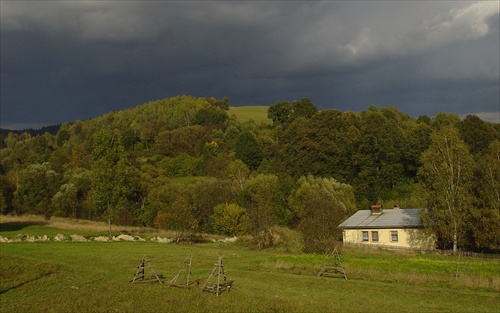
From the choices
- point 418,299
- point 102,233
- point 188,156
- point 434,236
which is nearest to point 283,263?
point 418,299

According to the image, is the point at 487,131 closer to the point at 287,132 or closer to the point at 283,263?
the point at 287,132

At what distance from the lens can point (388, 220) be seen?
5175 centimetres

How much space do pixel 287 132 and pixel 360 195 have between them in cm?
2187

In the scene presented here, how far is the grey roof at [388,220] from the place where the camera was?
164 feet

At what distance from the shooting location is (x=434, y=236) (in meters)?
48.2

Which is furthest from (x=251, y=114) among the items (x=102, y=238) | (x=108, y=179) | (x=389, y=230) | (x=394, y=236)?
(x=394, y=236)

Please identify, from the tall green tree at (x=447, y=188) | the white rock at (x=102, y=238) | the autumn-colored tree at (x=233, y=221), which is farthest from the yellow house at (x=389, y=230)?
the white rock at (x=102, y=238)

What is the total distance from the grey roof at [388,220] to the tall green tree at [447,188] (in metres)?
2.74

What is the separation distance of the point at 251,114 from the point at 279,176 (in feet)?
299

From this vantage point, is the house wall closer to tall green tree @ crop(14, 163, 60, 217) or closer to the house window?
the house window

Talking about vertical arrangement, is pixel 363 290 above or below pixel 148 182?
below

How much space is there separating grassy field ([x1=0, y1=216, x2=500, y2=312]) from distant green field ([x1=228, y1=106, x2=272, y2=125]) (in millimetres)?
112493

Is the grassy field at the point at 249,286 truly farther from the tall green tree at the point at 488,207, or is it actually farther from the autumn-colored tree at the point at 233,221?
the autumn-colored tree at the point at 233,221

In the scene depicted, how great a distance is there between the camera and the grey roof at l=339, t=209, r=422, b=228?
164 ft
